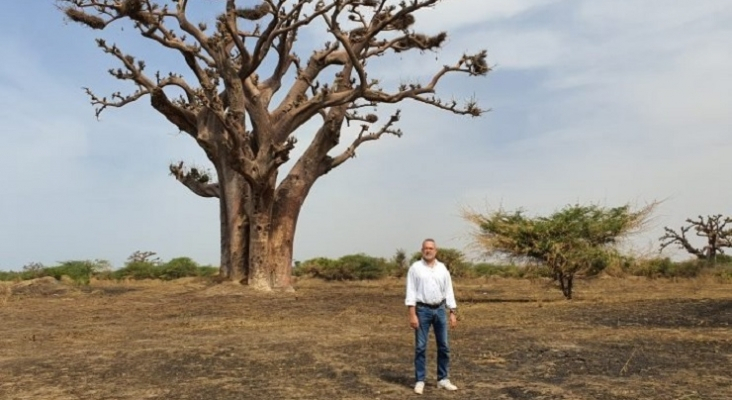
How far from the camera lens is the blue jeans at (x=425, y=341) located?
265 inches

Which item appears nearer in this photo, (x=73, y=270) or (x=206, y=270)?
(x=73, y=270)

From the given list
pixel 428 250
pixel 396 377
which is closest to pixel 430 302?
pixel 428 250

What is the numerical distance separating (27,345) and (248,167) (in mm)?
8614

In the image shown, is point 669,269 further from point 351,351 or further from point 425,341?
point 425,341

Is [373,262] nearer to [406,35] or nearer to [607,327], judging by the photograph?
[406,35]

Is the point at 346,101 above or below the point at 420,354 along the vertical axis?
above

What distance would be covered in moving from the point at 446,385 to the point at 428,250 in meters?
1.35

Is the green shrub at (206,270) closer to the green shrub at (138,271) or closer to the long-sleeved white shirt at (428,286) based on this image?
the green shrub at (138,271)

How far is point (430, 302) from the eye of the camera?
6945 mm

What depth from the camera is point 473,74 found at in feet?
64.0

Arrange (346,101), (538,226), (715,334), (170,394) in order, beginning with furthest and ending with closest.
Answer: (346,101) < (538,226) < (715,334) < (170,394)

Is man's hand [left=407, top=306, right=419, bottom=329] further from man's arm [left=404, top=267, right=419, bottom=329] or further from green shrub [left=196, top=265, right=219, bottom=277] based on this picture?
green shrub [left=196, top=265, right=219, bottom=277]

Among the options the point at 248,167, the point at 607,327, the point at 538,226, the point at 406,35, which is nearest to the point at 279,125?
the point at 248,167

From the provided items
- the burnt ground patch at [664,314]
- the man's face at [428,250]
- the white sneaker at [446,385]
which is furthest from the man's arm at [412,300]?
the burnt ground patch at [664,314]
